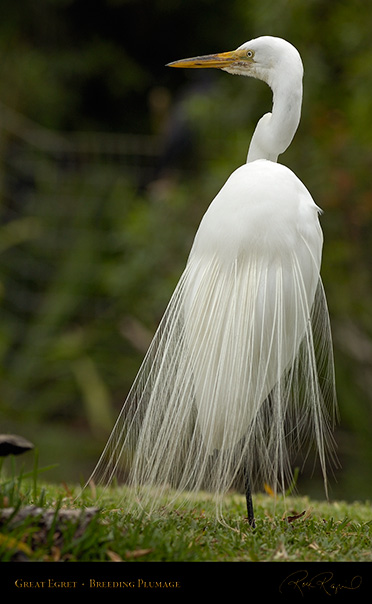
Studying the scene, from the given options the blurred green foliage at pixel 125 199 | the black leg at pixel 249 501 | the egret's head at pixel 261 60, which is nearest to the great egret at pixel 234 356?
the black leg at pixel 249 501

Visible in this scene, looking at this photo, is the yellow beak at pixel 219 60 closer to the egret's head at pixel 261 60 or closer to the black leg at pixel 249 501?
the egret's head at pixel 261 60

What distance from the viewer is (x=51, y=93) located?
11164 millimetres

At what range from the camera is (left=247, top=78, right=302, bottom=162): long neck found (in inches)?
117

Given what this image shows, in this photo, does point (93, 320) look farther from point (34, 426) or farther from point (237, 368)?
point (237, 368)

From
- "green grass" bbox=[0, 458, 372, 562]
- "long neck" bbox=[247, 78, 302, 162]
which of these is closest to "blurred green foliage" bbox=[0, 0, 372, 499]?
"long neck" bbox=[247, 78, 302, 162]

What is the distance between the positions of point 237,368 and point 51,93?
30.3 ft

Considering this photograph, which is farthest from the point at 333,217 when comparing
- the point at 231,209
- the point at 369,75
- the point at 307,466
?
the point at 231,209

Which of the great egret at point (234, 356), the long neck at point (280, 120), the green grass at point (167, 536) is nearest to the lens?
the green grass at point (167, 536)

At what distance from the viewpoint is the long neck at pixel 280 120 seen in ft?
9.77

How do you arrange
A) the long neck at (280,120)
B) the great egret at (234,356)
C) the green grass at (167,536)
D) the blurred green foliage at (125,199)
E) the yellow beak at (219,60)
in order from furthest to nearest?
the blurred green foliage at (125,199) < the yellow beak at (219,60) < the long neck at (280,120) < the great egret at (234,356) < the green grass at (167,536)
